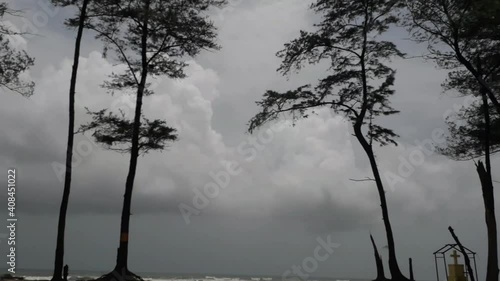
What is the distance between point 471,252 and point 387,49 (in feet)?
27.4

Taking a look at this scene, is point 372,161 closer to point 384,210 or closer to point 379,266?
point 384,210

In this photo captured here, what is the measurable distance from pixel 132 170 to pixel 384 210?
9079mm

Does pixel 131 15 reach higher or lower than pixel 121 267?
higher

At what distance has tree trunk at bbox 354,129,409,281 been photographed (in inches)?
669

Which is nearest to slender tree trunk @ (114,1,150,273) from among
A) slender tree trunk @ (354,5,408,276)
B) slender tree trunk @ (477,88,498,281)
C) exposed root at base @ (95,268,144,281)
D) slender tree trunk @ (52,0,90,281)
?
exposed root at base @ (95,268,144,281)

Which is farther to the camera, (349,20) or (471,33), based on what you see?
(349,20)

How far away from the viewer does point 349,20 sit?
1967 centimetres

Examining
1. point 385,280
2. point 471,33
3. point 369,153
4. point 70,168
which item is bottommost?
point 385,280

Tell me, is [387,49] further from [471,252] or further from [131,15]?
[131,15]

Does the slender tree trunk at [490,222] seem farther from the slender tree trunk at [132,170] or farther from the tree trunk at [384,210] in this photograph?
the slender tree trunk at [132,170]

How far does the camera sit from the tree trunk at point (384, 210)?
16984 millimetres

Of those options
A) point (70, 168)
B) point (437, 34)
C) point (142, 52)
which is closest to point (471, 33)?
point (437, 34)

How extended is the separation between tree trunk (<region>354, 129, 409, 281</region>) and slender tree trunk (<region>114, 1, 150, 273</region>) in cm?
824

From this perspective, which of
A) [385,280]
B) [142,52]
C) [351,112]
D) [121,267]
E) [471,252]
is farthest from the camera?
[351,112]
